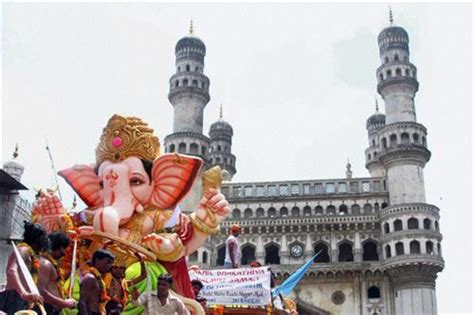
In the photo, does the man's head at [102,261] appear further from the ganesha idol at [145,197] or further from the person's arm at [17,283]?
the ganesha idol at [145,197]

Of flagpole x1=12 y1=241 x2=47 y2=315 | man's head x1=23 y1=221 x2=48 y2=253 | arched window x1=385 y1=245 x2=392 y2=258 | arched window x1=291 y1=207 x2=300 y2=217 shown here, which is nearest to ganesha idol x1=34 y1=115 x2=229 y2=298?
man's head x1=23 y1=221 x2=48 y2=253

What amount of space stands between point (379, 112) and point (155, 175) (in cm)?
4362

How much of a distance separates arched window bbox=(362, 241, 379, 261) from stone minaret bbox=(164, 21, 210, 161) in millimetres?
11601

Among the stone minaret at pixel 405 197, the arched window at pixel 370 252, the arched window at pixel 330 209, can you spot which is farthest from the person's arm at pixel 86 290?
the arched window at pixel 330 209

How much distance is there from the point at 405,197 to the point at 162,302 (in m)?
32.6

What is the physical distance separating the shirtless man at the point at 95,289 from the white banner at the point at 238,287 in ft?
18.0

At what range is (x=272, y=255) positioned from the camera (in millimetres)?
41375

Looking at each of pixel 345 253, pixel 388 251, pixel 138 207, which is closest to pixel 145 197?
pixel 138 207

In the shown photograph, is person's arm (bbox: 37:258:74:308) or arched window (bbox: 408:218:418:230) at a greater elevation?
arched window (bbox: 408:218:418:230)

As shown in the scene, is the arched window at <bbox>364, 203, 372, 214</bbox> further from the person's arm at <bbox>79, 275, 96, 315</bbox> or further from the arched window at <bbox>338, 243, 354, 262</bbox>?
the person's arm at <bbox>79, 275, 96, 315</bbox>

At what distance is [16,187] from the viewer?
24.2 meters

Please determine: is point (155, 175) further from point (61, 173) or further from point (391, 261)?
point (391, 261)

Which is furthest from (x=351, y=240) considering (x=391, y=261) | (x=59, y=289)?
(x=59, y=289)

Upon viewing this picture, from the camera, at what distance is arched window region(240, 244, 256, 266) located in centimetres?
4074
